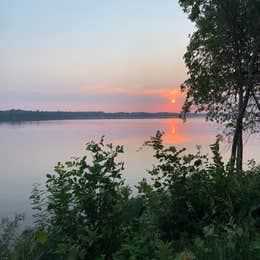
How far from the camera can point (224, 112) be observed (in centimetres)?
1723

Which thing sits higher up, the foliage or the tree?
the tree

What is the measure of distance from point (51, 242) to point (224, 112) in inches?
530

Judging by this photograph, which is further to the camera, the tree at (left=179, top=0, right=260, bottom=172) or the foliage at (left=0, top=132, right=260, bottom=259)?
the tree at (left=179, top=0, right=260, bottom=172)

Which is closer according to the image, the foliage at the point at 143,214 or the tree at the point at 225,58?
the foliage at the point at 143,214

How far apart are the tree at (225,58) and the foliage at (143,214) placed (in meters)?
10.2

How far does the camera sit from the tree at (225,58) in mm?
15523

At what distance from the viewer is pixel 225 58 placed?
16062 mm

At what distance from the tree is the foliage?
10.2m

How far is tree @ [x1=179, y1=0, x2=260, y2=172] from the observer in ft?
50.9

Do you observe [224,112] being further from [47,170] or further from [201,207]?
[47,170]

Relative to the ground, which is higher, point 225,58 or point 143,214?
point 225,58

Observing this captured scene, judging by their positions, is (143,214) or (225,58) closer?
(143,214)

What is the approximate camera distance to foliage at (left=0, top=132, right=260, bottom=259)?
441 cm

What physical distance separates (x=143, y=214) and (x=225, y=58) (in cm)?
1194
